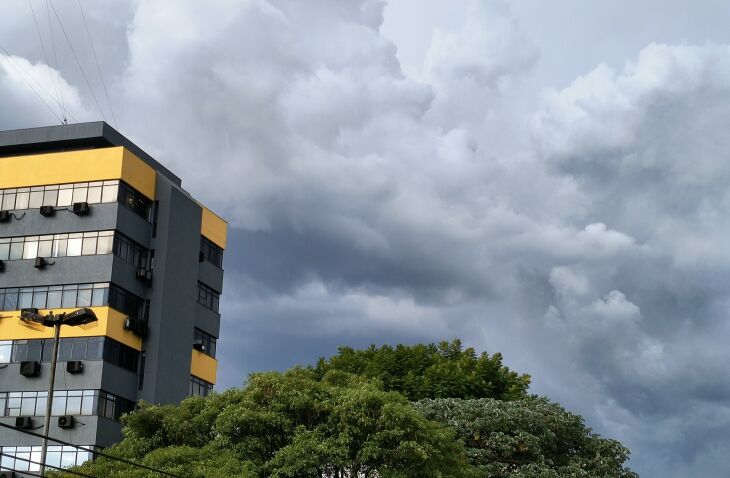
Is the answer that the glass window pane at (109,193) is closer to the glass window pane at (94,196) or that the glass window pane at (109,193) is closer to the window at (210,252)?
the glass window pane at (94,196)

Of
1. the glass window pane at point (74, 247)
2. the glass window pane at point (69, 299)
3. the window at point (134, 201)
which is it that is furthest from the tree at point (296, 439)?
the window at point (134, 201)

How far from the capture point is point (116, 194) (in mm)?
55406

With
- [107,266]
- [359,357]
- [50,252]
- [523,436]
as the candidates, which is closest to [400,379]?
[359,357]

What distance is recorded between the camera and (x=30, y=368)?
5278 cm

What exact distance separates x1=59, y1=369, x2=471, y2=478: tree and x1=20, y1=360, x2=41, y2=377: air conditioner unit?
18750 millimetres

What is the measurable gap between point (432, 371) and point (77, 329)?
2005 cm

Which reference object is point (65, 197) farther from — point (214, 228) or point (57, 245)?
point (214, 228)

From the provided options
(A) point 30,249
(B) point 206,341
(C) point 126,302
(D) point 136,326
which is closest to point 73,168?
(A) point 30,249

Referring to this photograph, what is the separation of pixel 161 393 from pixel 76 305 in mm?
7220

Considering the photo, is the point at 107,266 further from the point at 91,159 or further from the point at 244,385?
the point at 244,385

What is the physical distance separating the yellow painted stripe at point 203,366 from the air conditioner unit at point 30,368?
1015cm

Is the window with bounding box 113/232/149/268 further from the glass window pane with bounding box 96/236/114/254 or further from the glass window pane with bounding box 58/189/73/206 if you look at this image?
the glass window pane with bounding box 58/189/73/206

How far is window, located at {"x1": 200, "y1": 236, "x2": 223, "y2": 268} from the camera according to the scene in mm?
63562

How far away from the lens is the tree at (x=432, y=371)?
172 ft
